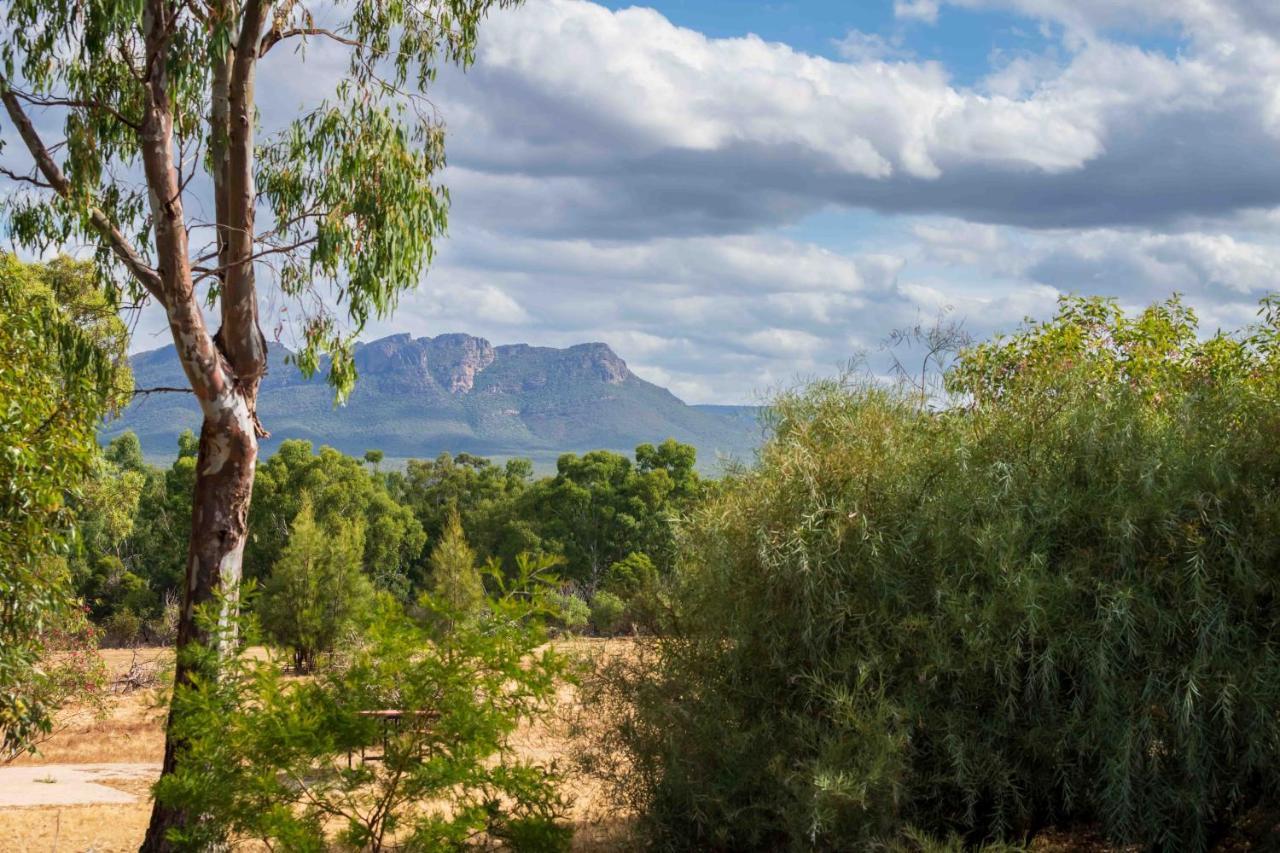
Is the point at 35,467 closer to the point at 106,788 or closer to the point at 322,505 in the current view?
the point at 106,788

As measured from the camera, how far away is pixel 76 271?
80.9 feet

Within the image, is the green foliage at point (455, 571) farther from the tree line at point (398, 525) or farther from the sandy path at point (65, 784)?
the sandy path at point (65, 784)

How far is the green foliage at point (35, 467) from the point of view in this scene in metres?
8.30

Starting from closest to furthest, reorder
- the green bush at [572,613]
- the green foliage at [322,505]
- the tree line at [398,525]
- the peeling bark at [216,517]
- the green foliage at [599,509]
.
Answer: the peeling bark at [216,517], the green bush at [572,613], the tree line at [398,525], the green foliage at [322,505], the green foliage at [599,509]

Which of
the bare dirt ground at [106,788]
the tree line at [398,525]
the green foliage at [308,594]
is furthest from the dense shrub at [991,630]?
the tree line at [398,525]

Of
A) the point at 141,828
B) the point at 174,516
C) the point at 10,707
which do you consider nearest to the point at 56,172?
the point at 10,707

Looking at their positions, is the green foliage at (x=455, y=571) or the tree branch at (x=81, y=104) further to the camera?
the green foliage at (x=455, y=571)

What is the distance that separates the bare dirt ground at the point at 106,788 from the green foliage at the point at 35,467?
904 mm

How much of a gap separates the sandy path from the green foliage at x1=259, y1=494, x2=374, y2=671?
31.7ft

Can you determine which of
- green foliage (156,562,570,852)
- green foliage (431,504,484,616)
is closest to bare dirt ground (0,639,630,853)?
green foliage (156,562,570,852)

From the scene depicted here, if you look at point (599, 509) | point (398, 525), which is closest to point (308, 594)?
point (398, 525)

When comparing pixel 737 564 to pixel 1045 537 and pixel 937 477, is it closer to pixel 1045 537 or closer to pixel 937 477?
pixel 937 477

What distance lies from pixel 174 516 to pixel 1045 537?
3649cm

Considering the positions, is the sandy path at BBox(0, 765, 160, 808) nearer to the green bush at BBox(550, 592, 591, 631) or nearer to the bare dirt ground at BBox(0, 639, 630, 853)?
the bare dirt ground at BBox(0, 639, 630, 853)
